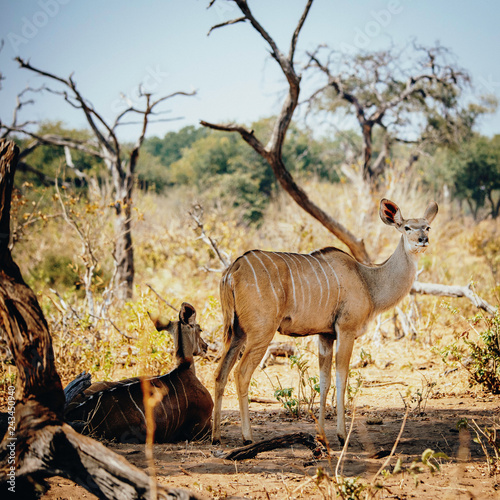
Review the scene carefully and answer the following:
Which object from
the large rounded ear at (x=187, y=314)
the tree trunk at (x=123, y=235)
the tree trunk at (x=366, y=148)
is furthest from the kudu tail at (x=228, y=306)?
the tree trunk at (x=366, y=148)

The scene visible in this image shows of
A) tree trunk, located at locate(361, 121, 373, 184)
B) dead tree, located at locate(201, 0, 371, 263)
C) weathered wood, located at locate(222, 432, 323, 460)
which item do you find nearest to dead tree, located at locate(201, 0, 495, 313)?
dead tree, located at locate(201, 0, 371, 263)

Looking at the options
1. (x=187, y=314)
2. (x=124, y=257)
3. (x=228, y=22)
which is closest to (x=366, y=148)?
(x=124, y=257)

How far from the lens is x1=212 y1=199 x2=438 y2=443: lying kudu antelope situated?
3.90 metres

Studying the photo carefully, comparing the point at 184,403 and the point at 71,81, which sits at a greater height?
the point at 71,81

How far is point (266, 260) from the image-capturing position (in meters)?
4.09

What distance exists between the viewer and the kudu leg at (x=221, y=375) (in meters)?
3.98

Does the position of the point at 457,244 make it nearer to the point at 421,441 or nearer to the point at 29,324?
the point at 421,441

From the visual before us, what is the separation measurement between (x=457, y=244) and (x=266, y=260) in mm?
15676

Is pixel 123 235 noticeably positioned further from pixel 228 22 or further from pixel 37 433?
pixel 37 433

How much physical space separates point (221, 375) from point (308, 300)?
88 centimetres

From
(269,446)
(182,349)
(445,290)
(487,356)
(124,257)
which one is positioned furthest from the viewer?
(124,257)

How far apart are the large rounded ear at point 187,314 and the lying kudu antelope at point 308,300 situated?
0.57 metres

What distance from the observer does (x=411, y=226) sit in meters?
4.46

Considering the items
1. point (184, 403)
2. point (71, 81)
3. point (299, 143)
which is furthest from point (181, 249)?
point (299, 143)
